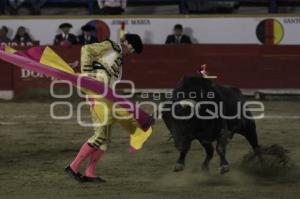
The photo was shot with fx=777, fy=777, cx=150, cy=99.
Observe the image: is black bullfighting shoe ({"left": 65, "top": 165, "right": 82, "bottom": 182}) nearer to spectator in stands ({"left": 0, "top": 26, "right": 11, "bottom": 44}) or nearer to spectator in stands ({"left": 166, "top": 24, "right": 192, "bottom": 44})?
spectator in stands ({"left": 166, "top": 24, "right": 192, "bottom": 44})

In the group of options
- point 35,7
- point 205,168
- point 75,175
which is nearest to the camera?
point 75,175

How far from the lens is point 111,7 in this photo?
15.6 meters

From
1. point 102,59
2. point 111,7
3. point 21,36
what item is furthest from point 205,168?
point 111,7

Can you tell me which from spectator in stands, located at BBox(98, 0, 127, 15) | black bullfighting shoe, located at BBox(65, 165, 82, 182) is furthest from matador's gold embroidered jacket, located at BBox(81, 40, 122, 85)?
spectator in stands, located at BBox(98, 0, 127, 15)

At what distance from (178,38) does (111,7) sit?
1.68 m

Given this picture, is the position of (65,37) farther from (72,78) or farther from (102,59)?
(102,59)

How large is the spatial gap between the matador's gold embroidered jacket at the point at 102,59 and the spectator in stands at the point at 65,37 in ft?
26.4

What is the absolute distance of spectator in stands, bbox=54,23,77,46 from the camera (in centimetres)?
1465

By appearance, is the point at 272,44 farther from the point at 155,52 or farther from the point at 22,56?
the point at 22,56

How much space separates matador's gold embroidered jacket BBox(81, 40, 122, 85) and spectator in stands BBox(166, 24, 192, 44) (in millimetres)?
8263

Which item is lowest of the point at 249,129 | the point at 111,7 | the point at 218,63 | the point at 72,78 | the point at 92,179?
the point at 92,179

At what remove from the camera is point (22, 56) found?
22.8 feet

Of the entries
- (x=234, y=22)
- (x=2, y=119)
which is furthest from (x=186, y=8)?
(x=2, y=119)

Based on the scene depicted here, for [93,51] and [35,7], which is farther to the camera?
[35,7]
